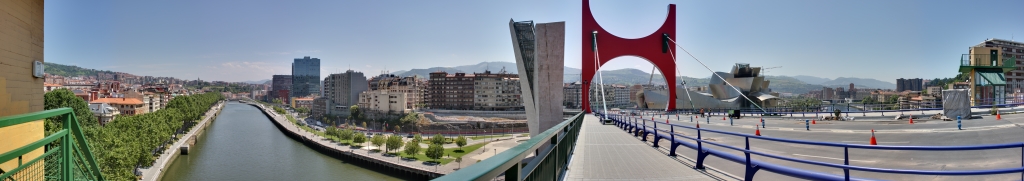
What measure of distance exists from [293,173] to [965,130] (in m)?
29.6

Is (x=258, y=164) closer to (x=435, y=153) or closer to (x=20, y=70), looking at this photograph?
(x=435, y=153)

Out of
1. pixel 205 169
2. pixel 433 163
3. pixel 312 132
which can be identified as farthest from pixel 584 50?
pixel 312 132

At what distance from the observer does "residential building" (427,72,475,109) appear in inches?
2591

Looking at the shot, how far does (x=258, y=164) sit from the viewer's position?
3038 cm

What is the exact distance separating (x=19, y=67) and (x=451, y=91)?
62.4 meters

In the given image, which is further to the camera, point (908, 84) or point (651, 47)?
point (908, 84)

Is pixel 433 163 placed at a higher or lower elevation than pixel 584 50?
lower

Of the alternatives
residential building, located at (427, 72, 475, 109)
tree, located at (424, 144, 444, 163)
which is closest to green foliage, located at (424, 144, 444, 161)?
tree, located at (424, 144, 444, 163)

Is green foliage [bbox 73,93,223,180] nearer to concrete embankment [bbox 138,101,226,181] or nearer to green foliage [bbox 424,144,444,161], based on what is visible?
concrete embankment [bbox 138,101,226,181]

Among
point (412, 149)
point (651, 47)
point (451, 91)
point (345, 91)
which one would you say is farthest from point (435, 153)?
point (345, 91)

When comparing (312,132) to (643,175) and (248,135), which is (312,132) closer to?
(248,135)

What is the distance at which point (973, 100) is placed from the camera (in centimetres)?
1916

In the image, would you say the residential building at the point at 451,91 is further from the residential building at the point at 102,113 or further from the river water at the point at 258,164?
the residential building at the point at 102,113

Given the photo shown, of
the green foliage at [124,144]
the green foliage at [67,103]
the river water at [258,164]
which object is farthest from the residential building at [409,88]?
the green foliage at [67,103]
